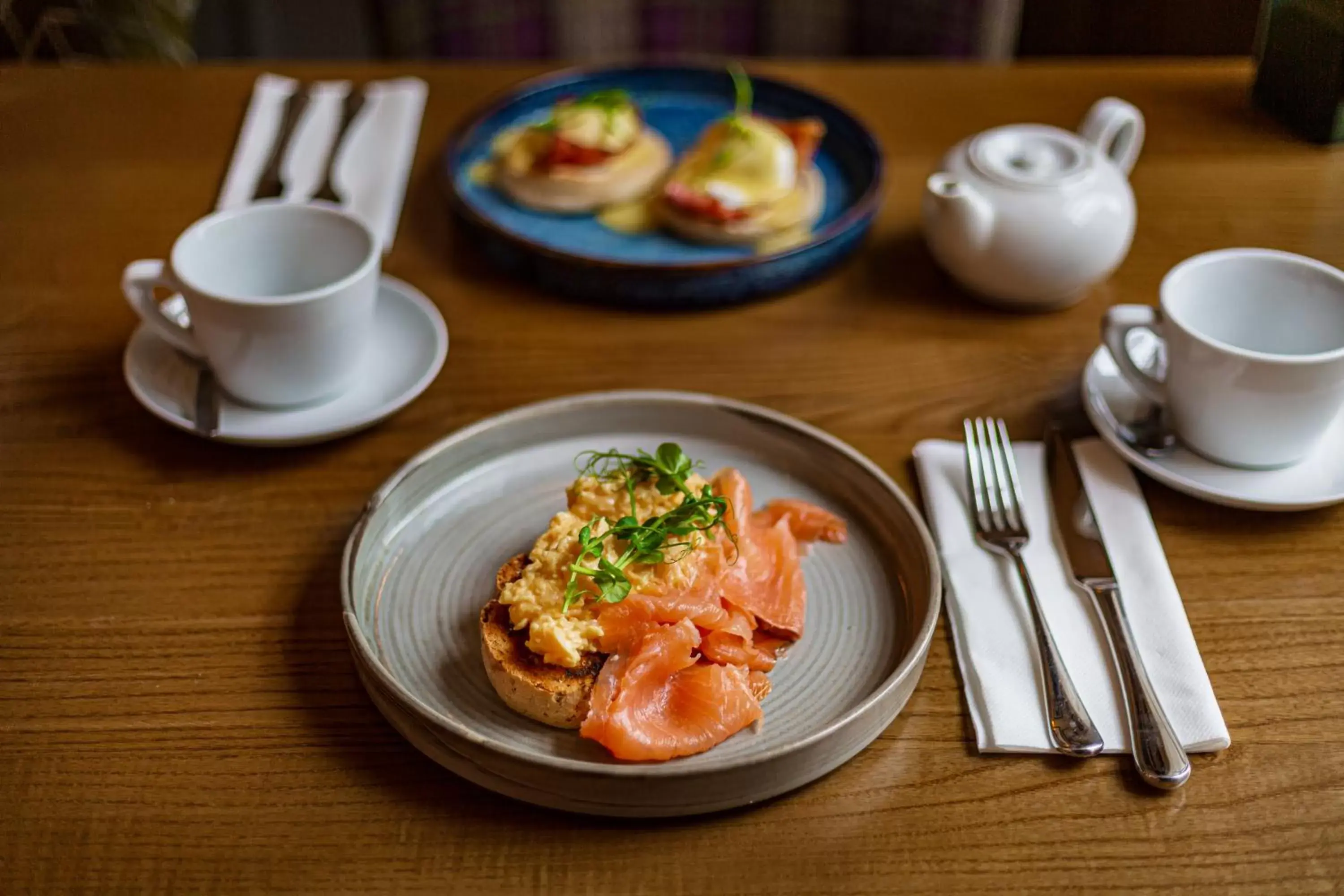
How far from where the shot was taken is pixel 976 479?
3.88 ft

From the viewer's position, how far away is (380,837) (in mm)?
863

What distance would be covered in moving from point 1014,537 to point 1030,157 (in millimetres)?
574

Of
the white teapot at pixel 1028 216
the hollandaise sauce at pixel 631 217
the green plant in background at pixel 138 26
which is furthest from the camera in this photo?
the green plant in background at pixel 138 26

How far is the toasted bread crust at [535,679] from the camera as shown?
0.91 metres

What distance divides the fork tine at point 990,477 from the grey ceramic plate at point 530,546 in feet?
0.41

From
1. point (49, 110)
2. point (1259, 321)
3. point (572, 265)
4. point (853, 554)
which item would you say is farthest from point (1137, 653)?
point (49, 110)

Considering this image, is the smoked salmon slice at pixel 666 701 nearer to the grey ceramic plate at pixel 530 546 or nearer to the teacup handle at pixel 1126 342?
the grey ceramic plate at pixel 530 546

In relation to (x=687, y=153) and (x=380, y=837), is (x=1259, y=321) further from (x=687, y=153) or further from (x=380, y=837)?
(x=380, y=837)

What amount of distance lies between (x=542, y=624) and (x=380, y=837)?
198 mm

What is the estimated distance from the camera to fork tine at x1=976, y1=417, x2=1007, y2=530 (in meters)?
1.14

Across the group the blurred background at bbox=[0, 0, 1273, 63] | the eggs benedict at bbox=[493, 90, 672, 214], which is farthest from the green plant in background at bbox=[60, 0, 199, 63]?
the eggs benedict at bbox=[493, 90, 672, 214]

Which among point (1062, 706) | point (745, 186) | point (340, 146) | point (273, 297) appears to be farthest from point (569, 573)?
point (340, 146)

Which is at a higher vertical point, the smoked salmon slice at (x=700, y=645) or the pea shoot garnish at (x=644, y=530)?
the pea shoot garnish at (x=644, y=530)

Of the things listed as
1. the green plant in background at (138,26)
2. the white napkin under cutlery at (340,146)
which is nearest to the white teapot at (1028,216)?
the white napkin under cutlery at (340,146)
